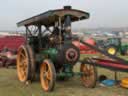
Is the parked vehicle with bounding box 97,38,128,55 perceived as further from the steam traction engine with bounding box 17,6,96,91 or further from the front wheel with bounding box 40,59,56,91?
the front wheel with bounding box 40,59,56,91

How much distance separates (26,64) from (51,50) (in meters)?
1.31

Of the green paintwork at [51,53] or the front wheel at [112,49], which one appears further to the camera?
the front wheel at [112,49]

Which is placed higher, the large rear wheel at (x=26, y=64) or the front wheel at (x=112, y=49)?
the large rear wheel at (x=26, y=64)

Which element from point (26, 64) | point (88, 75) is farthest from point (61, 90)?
point (26, 64)

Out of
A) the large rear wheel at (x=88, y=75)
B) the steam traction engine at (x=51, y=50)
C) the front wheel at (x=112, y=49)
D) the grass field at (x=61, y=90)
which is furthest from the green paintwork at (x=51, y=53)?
the front wheel at (x=112, y=49)

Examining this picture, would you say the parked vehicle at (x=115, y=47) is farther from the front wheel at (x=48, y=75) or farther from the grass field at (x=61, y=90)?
the front wheel at (x=48, y=75)

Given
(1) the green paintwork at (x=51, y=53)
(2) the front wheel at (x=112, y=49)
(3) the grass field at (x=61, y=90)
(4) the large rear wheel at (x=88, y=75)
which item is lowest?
(2) the front wheel at (x=112, y=49)

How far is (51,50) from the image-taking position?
9461 millimetres

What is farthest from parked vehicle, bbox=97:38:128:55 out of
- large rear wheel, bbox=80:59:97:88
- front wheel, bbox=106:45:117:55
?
large rear wheel, bbox=80:59:97:88

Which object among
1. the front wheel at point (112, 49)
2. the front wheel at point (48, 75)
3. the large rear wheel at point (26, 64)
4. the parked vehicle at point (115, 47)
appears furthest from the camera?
the parked vehicle at point (115, 47)

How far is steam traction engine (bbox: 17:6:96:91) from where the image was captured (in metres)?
8.91

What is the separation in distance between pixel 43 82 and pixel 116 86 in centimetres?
206

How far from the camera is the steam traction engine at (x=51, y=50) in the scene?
891 cm

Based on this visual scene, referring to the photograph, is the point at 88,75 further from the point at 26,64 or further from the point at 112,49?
the point at 112,49
